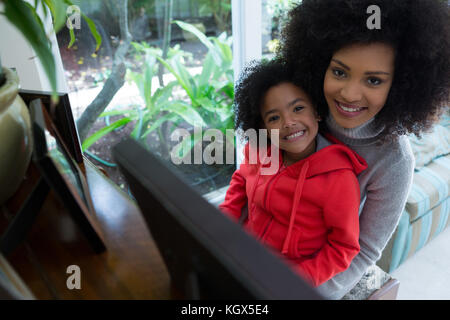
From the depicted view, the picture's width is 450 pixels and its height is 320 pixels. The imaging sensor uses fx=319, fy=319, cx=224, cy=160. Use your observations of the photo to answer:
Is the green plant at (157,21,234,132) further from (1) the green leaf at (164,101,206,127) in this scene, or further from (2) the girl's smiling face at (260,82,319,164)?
(2) the girl's smiling face at (260,82,319,164)

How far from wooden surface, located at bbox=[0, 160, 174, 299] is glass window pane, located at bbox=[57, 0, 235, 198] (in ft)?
2.95

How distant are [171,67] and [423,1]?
1.16 m

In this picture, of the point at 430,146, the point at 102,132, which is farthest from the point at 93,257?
the point at 430,146

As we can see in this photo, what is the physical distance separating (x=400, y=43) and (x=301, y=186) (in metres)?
0.37

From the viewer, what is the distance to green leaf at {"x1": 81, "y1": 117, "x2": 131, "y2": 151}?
4.69 ft

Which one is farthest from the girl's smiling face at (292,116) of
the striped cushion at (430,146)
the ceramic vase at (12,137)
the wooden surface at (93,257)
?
the striped cushion at (430,146)

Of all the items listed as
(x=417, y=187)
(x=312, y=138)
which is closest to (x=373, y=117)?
(x=312, y=138)

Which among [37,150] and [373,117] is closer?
[37,150]

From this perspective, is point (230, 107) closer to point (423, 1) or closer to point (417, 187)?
point (417, 187)

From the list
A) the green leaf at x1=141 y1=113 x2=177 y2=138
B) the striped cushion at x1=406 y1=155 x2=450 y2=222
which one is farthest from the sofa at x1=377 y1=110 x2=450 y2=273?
the green leaf at x1=141 y1=113 x2=177 y2=138

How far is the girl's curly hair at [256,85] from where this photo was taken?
842 mm

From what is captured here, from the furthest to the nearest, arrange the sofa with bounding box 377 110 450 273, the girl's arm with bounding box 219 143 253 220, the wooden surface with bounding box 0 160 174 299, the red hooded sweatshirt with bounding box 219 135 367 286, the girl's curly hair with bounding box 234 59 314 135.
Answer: the sofa with bounding box 377 110 450 273
the girl's arm with bounding box 219 143 253 220
the girl's curly hair with bounding box 234 59 314 135
the red hooded sweatshirt with bounding box 219 135 367 286
the wooden surface with bounding box 0 160 174 299

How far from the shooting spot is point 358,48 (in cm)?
66

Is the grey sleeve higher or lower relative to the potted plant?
lower
